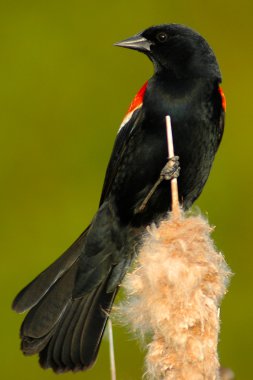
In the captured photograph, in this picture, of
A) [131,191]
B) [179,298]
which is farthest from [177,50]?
[179,298]

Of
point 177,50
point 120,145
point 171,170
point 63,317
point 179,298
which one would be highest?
point 177,50

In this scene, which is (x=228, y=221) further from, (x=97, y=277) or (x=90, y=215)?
(x=97, y=277)

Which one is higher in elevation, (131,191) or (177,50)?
(177,50)

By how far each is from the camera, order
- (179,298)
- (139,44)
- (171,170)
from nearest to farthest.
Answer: (179,298) → (171,170) → (139,44)

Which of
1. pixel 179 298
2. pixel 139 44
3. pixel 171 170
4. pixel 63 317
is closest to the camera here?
pixel 179 298

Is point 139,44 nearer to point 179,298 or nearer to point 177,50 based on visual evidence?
point 177,50

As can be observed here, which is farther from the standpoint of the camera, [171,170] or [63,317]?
[63,317]

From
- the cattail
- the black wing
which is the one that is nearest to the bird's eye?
the black wing
